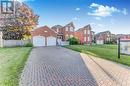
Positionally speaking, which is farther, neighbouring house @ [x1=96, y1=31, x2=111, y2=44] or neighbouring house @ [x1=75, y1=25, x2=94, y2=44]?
neighbouring house @ [x1=96, y1=31, x2=111, y2=44]

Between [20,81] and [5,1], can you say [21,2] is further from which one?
[20,81]

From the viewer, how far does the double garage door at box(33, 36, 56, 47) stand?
Result: 47344 mm

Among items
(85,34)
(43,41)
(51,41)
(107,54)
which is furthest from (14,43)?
(85,34)

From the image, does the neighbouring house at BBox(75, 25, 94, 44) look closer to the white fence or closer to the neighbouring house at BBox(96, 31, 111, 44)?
the neighbouring house at BBox(96, 31, 111, 44)

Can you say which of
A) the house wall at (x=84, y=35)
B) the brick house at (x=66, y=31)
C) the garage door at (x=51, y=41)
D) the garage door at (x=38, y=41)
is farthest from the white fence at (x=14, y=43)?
the house wall at (x=84, y=35)

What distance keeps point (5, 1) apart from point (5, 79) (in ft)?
124

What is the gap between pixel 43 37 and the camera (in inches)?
1917

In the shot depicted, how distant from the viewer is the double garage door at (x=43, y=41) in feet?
155

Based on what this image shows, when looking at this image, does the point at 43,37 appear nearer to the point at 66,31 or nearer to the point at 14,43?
the point at 14,43

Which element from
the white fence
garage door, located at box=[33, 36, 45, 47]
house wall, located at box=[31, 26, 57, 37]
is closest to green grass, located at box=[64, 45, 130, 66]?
the white fence

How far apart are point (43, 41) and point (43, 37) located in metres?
0.92

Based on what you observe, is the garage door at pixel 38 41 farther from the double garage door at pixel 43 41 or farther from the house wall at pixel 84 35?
the house wall at pixel 84 35

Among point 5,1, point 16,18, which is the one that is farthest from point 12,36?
point 5,1

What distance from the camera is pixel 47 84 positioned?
8930 millimetres
